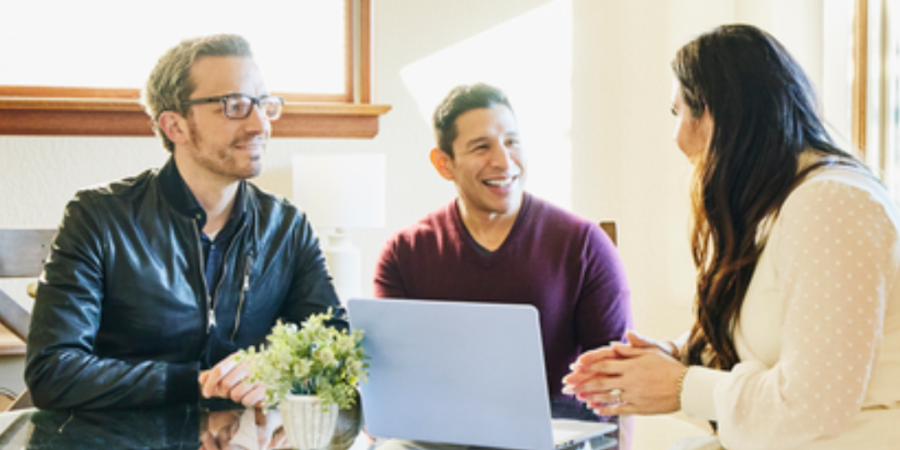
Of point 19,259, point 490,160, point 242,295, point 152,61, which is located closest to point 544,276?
point 490,160

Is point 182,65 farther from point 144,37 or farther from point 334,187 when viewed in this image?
point 144,37

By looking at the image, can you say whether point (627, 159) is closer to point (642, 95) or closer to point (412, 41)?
point (642, 95)

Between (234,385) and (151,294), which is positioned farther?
(151,294)

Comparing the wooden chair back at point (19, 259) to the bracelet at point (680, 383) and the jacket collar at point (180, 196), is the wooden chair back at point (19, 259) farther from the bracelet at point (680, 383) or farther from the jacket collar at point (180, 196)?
the bracelet at point (680, 383)

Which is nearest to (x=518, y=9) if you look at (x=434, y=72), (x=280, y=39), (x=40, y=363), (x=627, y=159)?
(x=434, y=72)

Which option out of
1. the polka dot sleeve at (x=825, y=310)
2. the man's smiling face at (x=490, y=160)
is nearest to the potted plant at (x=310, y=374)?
the polka dot sleeve at (x=825, y=310)

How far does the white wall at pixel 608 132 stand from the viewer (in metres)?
3.37

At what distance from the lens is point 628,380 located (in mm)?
1236

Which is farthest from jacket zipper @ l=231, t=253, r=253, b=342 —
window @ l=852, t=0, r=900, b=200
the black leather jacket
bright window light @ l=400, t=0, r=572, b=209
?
window @ l=852, t=0, r=900, b=200

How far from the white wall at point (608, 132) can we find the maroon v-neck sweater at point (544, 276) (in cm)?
139

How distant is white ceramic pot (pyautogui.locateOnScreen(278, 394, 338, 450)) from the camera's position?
1206 mm

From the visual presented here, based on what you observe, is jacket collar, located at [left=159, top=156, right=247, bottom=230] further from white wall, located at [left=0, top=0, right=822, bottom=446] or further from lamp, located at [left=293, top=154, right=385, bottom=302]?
white wall, located at [left=0, top=0, right=822, bottom=446]

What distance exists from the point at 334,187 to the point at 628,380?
71.9 inches

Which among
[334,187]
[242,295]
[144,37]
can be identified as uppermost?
[144,37]
